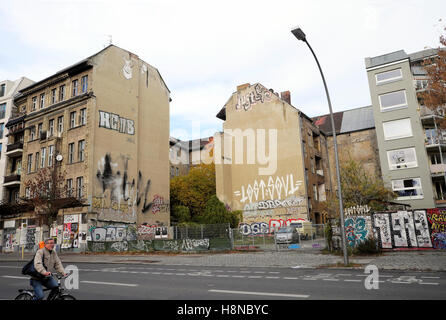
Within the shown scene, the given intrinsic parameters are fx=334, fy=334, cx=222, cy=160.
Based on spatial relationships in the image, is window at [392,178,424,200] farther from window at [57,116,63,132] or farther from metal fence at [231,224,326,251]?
window at [57,116,63,132]

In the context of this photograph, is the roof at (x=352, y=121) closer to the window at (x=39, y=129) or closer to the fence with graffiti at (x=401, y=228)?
the fence with graffiti at (x=401, y=228)

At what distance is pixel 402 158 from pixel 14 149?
43.7m

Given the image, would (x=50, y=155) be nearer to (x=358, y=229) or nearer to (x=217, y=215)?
(x=217, y=215)

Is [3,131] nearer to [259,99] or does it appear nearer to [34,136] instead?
[34,136]

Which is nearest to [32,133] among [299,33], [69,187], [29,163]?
[29,163]

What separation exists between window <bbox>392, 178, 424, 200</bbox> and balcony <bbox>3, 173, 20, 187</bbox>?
1646 inches

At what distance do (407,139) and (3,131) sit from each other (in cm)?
4849

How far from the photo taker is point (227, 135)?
147ft

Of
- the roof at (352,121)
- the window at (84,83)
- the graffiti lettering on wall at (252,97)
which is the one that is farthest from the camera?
the roof at (352,121)

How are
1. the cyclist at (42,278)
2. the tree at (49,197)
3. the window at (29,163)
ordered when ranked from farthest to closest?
the window at (29,163) → the tree at (49,197) → the cyclist at (42,278)

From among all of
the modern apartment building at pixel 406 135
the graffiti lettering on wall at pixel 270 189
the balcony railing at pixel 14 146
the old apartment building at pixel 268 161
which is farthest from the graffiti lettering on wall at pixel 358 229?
the balcony railing at pixel 14 146

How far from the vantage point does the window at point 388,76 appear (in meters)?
36.5

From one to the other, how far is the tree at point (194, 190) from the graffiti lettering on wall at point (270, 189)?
22.4 ft

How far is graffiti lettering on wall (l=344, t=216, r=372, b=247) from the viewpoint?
65.2 feet
